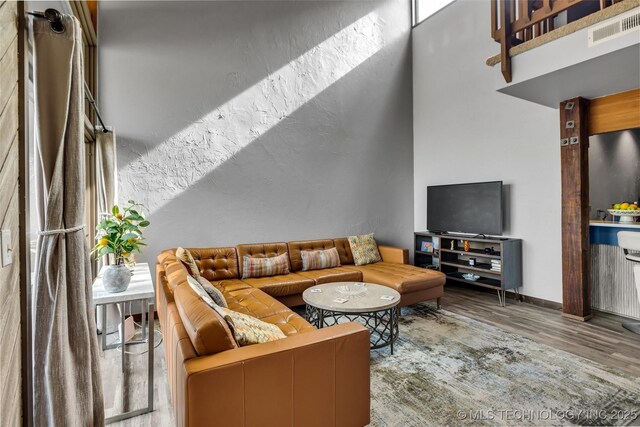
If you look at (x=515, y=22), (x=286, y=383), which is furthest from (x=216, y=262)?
(x=515, y=22)

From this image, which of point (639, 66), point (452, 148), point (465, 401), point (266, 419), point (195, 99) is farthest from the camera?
point (452, 148)

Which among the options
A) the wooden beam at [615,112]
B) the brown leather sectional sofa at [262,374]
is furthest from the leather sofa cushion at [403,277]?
the wooden beam at [615,112]

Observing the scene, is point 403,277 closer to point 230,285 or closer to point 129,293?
point 230,285

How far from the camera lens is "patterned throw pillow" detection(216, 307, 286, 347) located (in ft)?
5.59

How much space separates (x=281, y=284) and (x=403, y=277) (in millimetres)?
1416

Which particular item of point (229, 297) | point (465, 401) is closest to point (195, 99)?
point (229, 297)

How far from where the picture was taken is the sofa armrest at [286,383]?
4.60 feet

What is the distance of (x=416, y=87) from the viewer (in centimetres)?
596

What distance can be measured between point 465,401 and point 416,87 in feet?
17.0

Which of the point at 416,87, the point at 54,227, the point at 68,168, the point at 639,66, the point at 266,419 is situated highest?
the point at 416,87

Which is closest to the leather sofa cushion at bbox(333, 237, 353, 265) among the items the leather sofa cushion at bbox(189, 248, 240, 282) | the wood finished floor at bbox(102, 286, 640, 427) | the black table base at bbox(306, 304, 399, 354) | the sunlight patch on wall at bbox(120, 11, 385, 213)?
the black table base at bbox(306, 304, 399, 354)

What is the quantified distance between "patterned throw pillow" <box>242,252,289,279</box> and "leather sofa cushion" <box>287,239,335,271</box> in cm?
19

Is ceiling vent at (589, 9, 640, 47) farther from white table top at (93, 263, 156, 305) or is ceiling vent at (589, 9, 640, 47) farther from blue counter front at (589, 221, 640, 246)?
white table top at (93, 263, 156, 305)

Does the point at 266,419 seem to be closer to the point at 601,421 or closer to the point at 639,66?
the point at 601,421
